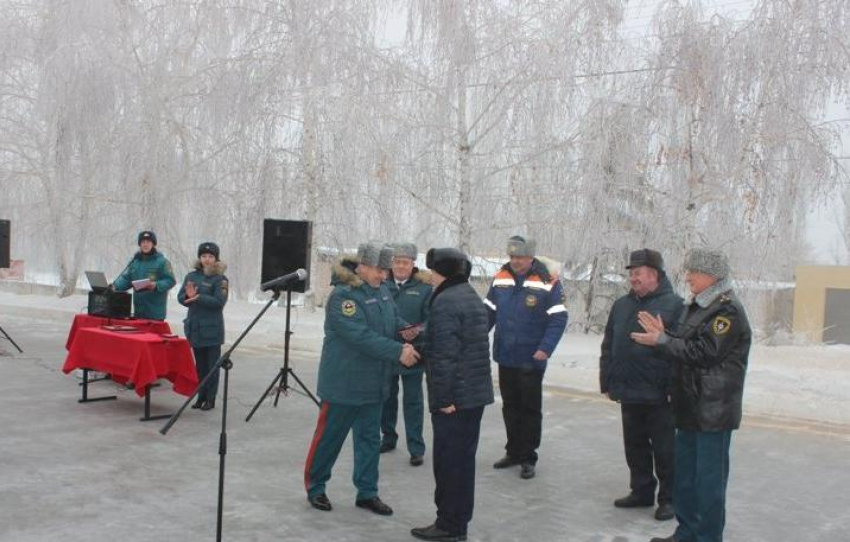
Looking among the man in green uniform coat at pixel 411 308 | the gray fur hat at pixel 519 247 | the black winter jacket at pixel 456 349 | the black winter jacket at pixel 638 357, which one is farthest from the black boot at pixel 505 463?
the black winter jacket at pixel 456 349

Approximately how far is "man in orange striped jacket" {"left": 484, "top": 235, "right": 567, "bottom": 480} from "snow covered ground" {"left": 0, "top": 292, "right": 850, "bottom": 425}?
3.95 metres

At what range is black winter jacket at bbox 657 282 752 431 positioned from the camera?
469cm

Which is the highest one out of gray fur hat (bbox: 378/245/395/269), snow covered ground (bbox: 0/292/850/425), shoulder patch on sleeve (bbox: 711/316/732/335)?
gray fur hat (bbox: 378/245/395/269)

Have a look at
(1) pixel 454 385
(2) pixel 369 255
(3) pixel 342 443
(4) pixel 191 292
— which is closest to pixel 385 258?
(2) pixel 369 255

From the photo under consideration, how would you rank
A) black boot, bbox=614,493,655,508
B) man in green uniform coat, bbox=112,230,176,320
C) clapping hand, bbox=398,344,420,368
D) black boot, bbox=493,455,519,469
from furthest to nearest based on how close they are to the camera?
man in green uniform coat, bbox=112,230,176,320 < black boot, bbox=493,455,519,469 < black boot, bbox=614,493,655,508 < clapping hand, bbox=398,344,420,368

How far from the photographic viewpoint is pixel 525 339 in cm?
673

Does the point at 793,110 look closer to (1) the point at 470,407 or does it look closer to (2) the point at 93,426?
(1) the point at 470,407

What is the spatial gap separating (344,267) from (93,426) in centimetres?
394

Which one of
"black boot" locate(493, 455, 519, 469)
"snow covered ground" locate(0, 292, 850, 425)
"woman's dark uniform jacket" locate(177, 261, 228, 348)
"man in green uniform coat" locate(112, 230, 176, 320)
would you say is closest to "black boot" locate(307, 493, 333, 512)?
"black boot" locate(493, 455, 519, 469)

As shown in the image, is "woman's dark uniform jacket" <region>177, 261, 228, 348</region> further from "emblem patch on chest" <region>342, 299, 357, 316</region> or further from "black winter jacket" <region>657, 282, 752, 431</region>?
"black winter jacket" <region>657, 282, 752, 431</region>

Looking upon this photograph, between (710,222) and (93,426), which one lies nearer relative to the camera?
(93,426)

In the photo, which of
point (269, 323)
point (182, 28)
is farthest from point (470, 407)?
point (182, 28)

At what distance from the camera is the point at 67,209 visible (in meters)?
21.0

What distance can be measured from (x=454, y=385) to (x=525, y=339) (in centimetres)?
177
